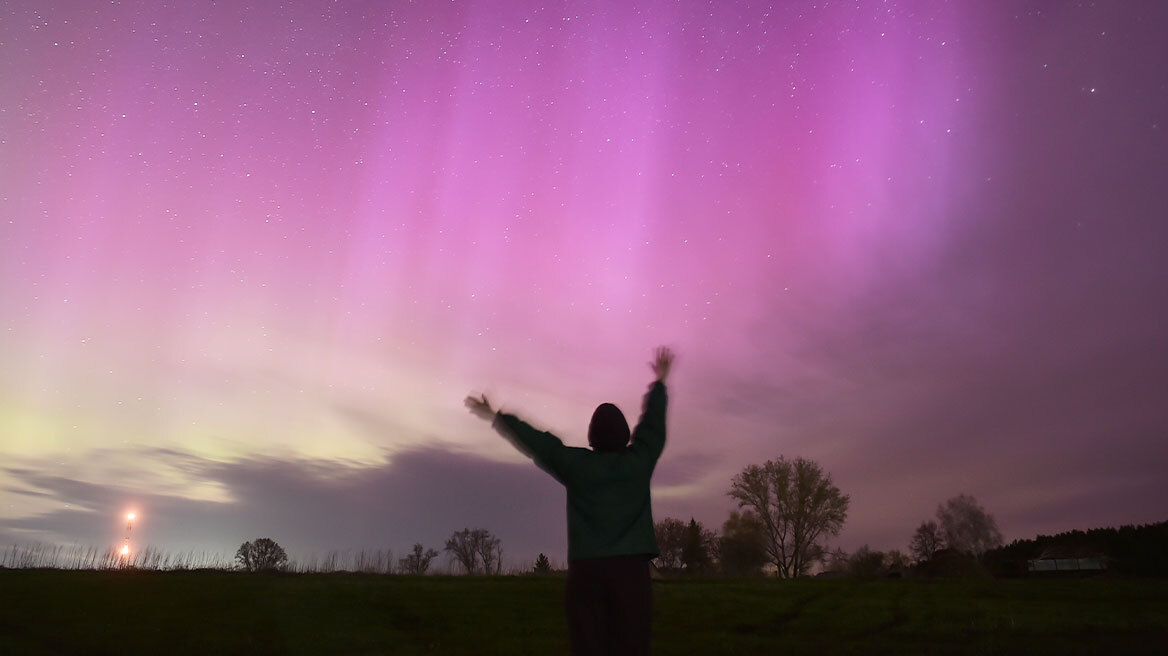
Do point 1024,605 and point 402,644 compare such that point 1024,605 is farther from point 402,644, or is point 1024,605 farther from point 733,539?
point 733,539

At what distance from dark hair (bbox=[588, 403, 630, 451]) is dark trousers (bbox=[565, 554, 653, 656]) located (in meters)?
0.98

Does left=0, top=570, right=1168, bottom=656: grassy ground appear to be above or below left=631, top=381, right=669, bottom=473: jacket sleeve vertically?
below

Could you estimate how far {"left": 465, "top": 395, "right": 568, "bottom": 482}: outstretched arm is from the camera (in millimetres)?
6734

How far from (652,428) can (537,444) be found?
1.11 meters

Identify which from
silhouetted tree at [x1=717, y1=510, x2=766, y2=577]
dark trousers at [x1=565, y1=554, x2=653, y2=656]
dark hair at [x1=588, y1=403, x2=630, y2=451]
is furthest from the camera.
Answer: silhouetted tree at [x1=717, y1=510, x2=766, y2=577]

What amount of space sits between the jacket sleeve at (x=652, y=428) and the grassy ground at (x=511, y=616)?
456 inches

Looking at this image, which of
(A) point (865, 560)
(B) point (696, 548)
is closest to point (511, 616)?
→ (A) point (865, 560)

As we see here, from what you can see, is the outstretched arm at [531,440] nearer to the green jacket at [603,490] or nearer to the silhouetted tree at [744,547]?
the green jacket at [603,490]

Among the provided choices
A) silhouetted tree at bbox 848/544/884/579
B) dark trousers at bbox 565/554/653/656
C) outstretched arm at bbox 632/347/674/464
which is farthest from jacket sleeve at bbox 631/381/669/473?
silhouetted tree at bbox 848/544/884/579

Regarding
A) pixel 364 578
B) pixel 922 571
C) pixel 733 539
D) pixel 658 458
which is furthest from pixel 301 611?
pixel 733 539

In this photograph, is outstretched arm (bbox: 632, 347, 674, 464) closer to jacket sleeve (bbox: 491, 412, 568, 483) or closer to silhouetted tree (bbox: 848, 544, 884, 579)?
jacket sleeve (bbox: 491, 412, 568, 483)

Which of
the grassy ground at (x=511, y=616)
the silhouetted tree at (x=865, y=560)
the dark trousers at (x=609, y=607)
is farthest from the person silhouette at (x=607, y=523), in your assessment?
the silhouetted tree at (x=865, y=560)

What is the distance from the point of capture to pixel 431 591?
85.1 feet

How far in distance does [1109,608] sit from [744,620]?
11.2 metres
